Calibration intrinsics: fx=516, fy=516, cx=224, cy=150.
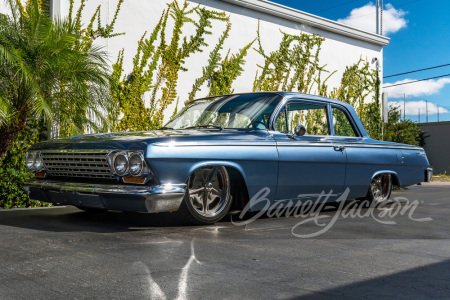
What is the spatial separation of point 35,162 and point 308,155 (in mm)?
3122

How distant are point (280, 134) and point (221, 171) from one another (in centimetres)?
96

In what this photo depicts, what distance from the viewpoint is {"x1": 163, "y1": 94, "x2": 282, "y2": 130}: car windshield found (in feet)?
19.7

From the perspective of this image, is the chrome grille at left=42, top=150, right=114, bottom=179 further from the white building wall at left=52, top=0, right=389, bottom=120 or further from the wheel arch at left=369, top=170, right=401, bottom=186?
the white building wall at left=52, top=0, right=389, bottom=120

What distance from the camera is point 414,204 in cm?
817

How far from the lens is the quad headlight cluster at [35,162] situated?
571cm

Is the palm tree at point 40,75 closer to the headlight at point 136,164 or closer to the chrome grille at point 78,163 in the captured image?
the chrome grille at point 78,163

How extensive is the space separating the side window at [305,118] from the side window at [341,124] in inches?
7.7

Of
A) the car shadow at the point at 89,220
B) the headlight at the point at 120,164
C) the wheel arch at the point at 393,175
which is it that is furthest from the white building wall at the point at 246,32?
the headlight at the point at 120,164

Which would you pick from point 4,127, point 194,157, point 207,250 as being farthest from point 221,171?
point 4,127

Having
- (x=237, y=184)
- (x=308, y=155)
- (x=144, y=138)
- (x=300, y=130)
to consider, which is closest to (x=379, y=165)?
(x=308, y=155)

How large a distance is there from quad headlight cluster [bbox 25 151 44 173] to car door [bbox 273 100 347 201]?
263cm

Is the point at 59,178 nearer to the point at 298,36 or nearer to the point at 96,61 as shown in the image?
the point at 96,61

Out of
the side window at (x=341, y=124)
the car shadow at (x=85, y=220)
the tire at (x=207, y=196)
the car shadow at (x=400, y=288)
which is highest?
the side window at (x=341, y=124)

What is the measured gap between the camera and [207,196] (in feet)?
17.4
